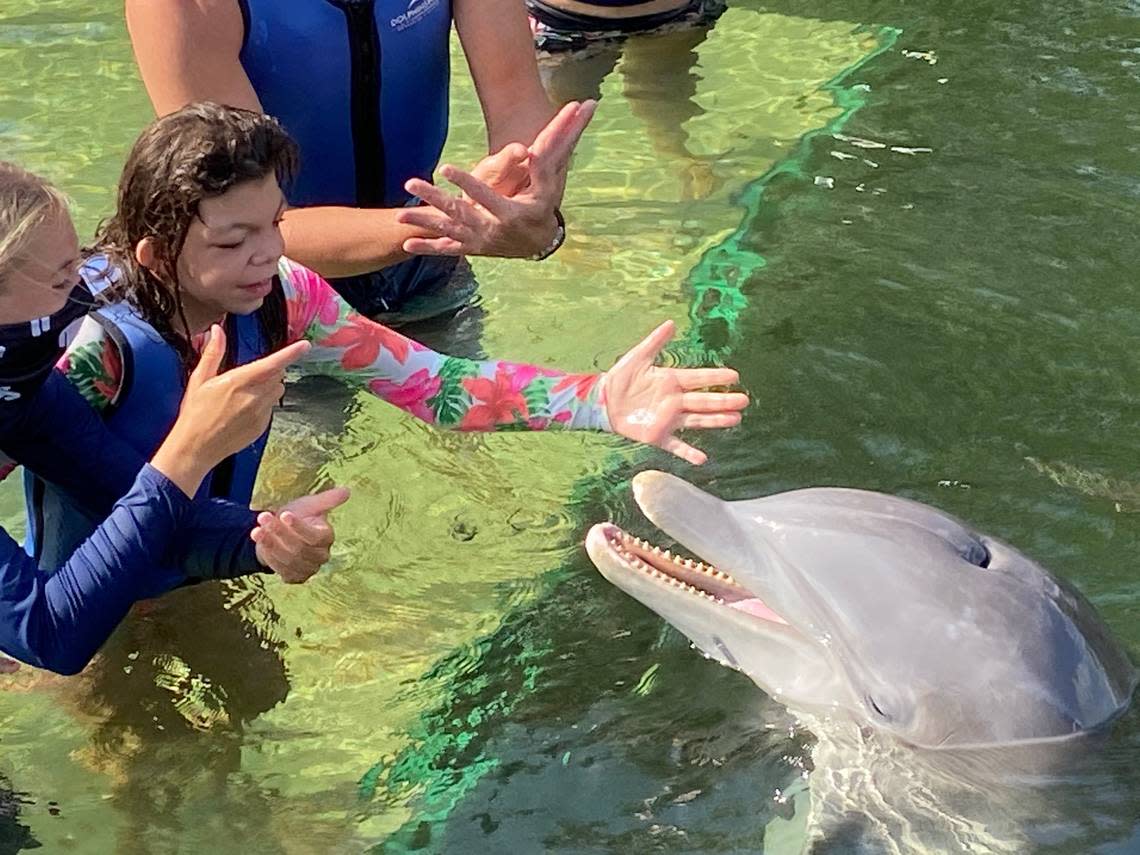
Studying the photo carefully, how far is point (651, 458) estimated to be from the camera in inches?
182

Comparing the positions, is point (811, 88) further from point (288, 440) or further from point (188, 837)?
point (188, 837)

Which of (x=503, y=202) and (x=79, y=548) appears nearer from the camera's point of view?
(x=79, y=548)

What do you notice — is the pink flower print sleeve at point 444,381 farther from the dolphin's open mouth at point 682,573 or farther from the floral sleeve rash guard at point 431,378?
the dolphin's open mouth at point 682,573

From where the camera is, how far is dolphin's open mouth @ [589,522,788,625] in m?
3.23

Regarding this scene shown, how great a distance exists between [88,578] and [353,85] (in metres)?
1.88

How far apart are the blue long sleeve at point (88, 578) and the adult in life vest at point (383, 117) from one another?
0.99 meters

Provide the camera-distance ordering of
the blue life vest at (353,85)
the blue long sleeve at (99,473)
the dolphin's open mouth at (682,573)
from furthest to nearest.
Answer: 1. the blue life vest at (353,85)
2. the dolphin's open mouth at (682,573)
3. the blue long sleeve at (99,473)

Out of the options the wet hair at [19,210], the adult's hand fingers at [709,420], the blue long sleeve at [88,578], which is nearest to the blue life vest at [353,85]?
the wet hair at [19,210]

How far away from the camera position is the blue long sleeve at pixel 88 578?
271 centimetres

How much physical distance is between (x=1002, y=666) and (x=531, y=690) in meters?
1.13

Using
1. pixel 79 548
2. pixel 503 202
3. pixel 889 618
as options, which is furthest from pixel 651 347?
pixel 79 548

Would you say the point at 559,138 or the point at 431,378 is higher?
the point at 559,138

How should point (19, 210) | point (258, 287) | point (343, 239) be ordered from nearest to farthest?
point (19, 210), point (258, 287), point (343, 239)

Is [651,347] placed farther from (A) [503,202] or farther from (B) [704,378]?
(A) [503,202]
